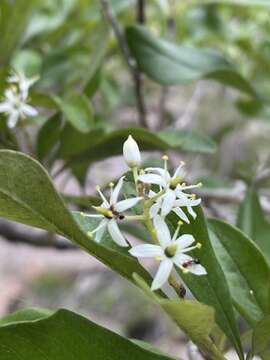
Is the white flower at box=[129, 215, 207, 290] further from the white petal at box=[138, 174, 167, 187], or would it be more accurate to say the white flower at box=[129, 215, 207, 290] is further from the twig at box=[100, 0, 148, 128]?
the twig at box=[100, 0, 148, 128]

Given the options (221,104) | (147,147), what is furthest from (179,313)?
(221,104)

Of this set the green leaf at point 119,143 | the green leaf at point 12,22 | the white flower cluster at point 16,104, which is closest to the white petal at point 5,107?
the white flower cluster at point 16,104

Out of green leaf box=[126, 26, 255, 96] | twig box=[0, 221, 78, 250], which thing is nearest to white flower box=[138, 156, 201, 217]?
green leaf box=[126, 26, 255, 96]

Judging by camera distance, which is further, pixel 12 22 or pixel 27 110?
pixel 12 22

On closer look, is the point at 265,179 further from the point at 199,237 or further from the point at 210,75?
the point at 199,237

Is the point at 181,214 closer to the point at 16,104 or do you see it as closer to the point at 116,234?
the point at 116,234

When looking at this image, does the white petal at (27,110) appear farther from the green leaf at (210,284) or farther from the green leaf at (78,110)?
the green leaf at (210,284)

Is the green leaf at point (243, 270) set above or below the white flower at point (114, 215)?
below

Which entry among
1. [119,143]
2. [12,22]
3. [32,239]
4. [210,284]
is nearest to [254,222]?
[119,143]
